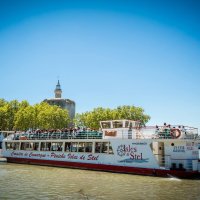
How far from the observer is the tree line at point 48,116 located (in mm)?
62719

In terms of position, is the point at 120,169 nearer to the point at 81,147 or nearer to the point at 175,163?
the point at 175,163

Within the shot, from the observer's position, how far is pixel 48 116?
209 feet

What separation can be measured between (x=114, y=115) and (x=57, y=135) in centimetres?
3342

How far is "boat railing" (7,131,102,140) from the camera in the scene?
2741 centimetres

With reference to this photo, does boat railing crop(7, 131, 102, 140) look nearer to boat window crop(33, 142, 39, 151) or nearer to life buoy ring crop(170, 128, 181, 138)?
boat window crop(33, 142, 39, 151)

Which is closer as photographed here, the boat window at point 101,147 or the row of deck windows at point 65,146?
the boat window at point 101,147

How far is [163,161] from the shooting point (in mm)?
23078

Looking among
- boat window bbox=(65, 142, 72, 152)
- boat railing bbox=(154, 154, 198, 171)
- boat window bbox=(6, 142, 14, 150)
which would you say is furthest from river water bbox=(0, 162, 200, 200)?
boat window bbox=(6, 142, 14, 150)

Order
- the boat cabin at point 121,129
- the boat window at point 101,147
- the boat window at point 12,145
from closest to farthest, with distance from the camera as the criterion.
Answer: the boat cabin at point 121,129 → the boat window at point 101,147 → the boat window at point 12,145

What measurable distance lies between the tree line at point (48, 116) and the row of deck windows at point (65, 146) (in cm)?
2508

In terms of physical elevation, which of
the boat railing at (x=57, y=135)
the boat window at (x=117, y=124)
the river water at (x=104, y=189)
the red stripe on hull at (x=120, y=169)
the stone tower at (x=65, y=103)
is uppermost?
the stone tower at (x=65, y=103)

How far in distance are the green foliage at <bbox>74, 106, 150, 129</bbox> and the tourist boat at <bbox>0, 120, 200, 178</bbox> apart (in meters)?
31.3

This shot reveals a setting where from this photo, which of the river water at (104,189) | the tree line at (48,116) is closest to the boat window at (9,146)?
the river water at (104,189)

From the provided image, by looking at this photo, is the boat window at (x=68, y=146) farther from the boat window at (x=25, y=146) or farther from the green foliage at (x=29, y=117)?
the green foliage at (x=29, y=117)
